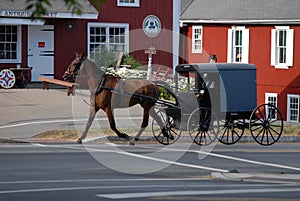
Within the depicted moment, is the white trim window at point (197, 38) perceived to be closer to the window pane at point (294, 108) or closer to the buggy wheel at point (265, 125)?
the window pane at point (294, 108)

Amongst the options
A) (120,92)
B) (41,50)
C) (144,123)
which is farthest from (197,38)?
(120,92)

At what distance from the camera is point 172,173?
15.9 metres

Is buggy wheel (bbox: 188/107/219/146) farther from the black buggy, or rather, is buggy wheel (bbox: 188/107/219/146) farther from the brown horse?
the brown horse

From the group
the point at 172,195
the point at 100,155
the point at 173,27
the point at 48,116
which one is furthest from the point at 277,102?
the point at 172,195

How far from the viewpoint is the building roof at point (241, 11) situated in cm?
4022

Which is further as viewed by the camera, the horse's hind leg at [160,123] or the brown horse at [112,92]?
the horse's hind leg at [160,123]

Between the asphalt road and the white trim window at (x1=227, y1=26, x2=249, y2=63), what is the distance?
19.9 meters

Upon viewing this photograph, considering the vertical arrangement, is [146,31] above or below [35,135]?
above

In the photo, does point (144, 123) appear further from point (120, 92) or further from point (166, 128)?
point (120, 92)

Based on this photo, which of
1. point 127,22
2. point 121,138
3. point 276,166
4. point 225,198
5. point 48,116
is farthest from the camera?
point 127,22

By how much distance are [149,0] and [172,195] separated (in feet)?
87.1

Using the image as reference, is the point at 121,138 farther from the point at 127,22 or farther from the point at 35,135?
the point at 127,22

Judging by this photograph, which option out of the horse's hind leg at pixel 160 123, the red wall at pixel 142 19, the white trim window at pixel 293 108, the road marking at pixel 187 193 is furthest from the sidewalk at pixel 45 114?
the white trim window at pixel 293 108

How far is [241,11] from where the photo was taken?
42188mm
